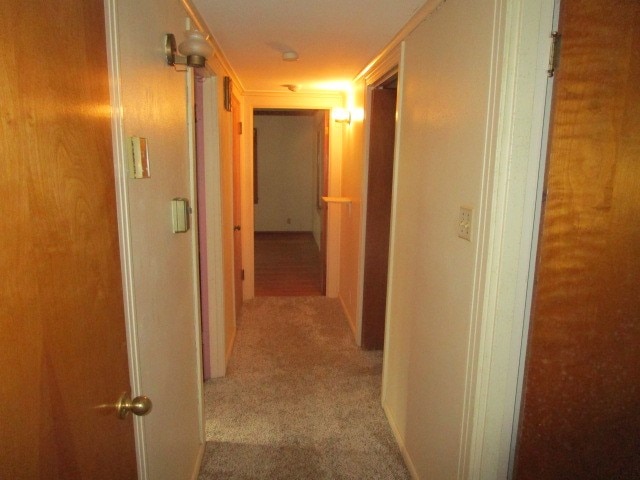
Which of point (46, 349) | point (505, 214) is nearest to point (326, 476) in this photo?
point (505, 214)

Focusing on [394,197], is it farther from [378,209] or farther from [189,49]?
[189,49]

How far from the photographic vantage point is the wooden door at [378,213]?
2805 mm

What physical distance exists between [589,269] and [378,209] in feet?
6.03

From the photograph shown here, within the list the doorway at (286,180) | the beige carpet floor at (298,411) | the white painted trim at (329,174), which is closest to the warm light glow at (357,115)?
the white painted trim at (329,174)

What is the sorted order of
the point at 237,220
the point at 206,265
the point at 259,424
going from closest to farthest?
the point at 259,424 < the point at 206,265 < the point at 237,220

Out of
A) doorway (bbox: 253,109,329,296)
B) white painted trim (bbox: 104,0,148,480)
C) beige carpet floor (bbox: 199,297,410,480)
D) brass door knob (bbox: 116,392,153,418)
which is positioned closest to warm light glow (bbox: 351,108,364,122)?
beige carpet floor (bbox: 199,297,410,480)

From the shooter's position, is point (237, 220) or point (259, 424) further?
point (237, 220)

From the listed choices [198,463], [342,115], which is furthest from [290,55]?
[198,463]

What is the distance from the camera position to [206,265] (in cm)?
247

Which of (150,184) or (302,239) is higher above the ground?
(150,184)

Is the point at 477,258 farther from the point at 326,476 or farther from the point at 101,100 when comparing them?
the point at 326,476

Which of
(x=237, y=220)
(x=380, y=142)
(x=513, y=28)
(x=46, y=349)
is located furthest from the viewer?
(x=237, y=220)

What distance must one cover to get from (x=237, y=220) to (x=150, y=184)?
2331 mm

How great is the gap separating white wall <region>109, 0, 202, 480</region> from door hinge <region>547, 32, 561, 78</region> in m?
1.14
